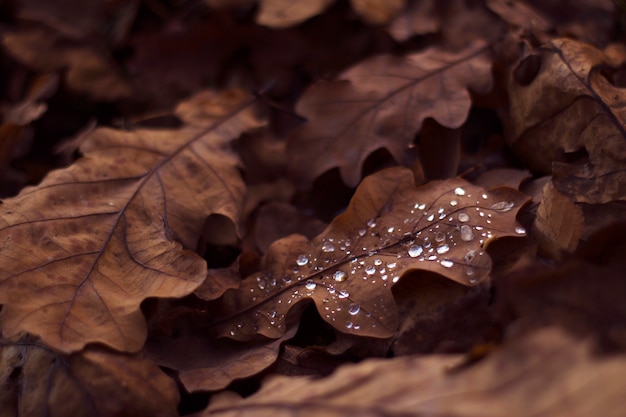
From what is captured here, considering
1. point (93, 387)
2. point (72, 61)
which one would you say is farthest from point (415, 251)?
point (72, 61)

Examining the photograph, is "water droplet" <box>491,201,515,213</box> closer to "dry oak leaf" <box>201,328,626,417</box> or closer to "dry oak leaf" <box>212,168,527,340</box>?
"dry oak leaf" <box>212,168,527,340</box>

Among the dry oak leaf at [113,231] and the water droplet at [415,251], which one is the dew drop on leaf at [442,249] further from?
the dry oak leaf at [113,231]

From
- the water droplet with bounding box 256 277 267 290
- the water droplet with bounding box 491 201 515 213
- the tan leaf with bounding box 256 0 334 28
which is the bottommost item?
the water droplet with bounding box 256 277 267 290

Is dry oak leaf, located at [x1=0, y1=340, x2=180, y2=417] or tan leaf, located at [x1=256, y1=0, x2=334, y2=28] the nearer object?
dry oak leaf, located at [x1=0, y1=340, x2=180, y2=417]

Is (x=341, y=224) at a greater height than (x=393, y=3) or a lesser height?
lesser

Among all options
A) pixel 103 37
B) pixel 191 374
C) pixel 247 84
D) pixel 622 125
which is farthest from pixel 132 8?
pixel 622 125

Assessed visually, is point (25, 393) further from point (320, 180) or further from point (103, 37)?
point (103, 37)

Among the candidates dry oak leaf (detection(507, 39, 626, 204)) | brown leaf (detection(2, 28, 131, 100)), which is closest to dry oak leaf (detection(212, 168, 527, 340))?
dry oak leaf (detection(507, 39, 626, 204))

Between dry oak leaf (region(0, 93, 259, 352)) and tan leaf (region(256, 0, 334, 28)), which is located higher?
tan leaf (region(256, 0, 334, 28))
